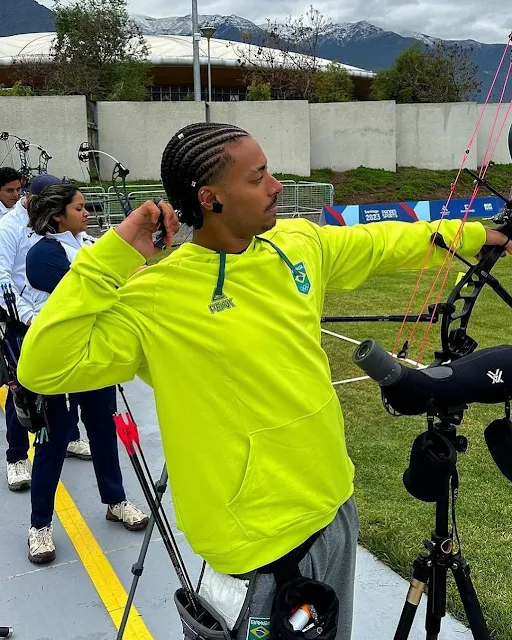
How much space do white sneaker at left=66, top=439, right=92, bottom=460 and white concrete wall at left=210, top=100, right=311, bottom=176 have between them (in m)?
23.9

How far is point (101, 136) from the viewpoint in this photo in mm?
26578

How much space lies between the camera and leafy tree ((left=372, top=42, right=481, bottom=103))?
128ft

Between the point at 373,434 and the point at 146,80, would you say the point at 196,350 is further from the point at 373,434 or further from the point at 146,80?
the point at 146,80

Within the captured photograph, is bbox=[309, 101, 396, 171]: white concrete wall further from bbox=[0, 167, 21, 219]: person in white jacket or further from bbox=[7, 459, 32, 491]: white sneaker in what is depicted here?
bbox=[7, 459, 32, 491]: white sneaker

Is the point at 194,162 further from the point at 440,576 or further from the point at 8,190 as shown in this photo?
the point at 8,190

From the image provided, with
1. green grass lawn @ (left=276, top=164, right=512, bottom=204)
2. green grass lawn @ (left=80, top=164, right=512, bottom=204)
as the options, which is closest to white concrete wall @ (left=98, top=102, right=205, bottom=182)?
green grass lawn @ (left=80, top=164, right=512, bottom=204)

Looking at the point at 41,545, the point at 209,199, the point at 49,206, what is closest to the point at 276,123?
the point at 49,206

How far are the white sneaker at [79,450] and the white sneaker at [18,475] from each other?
361mm

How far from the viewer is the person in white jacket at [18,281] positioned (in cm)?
386

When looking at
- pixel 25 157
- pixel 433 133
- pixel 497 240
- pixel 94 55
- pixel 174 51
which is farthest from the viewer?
pixel 174 51

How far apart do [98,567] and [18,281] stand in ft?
5.91

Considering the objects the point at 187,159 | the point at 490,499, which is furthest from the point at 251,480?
the point at 490,499

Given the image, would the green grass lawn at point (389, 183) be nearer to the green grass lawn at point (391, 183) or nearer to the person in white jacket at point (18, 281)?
the green grass lawn at point (391, 183)

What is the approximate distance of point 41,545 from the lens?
11.7 ft
